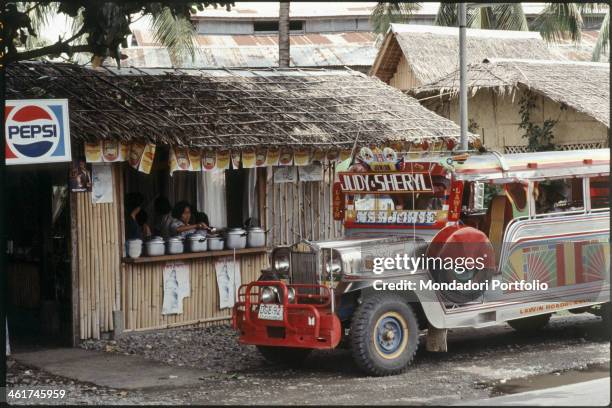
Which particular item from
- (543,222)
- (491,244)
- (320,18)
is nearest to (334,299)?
(491,244)

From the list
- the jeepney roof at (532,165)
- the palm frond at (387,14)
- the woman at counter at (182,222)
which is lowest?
the woman at counter at (182,222)

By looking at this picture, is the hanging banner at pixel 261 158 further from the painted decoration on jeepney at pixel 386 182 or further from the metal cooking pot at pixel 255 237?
the painted decoration on jeepney at pixel 386 182

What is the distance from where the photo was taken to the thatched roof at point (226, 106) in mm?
12695

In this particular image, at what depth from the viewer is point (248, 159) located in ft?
44.6

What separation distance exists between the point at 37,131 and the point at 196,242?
344 cm

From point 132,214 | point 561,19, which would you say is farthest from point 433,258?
point 561,19

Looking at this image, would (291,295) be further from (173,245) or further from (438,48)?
(438,48)

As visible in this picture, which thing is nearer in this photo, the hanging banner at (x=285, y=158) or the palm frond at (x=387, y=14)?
the hanging banner at (x=285, y=158)

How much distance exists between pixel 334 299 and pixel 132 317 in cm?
381

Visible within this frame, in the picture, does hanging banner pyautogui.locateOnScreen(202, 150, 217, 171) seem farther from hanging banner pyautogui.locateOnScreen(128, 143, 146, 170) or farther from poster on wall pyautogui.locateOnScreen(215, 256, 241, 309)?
poster on wall pyautogui.locateOnScreen(215, 256, 241, 309)

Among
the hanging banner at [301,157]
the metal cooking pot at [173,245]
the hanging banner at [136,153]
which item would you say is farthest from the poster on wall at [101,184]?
the hanging banner at [301,157]

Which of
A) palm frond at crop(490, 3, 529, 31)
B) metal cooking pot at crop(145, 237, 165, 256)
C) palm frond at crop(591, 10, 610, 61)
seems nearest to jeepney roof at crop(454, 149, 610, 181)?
metal cooking pot at crop(145, 237, 165, 256)

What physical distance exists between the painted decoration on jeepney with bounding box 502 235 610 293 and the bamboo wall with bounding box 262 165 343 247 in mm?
4213

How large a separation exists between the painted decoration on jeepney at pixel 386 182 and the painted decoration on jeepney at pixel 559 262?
1.41m
